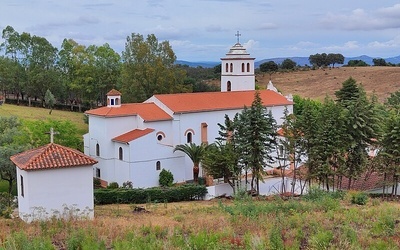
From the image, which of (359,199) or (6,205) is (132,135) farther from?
(359,199)

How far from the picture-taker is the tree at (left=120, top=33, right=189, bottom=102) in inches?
1847

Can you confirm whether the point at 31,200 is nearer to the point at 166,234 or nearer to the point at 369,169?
the point at 166,234

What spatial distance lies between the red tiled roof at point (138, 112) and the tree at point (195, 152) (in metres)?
2.60

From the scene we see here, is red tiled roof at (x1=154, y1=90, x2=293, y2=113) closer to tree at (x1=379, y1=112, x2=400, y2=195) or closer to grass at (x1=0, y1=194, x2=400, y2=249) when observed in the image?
tree at (x1=379, y1=112, x2=400, y2=195)

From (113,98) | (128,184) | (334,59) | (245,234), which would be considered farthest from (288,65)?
(245,234)

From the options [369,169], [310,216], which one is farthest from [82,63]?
[310,216]

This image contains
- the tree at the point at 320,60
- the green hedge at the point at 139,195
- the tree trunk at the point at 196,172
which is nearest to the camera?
the green hedge at the point at 139,195

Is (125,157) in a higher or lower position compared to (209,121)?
lower

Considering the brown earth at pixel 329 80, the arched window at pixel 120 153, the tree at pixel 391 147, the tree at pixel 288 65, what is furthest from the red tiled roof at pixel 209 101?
the tree at pixel 288 65

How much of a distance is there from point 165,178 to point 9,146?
10.5 m

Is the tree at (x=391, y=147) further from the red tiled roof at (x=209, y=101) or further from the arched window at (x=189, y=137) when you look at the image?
the arched window at (x=189, y=137)

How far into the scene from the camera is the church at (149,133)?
32062 millimetres

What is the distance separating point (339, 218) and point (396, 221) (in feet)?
4.95

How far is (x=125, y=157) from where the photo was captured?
32.1 meters
